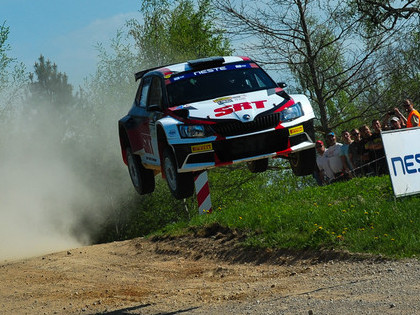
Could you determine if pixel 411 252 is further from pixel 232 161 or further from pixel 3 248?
pixel 3 248

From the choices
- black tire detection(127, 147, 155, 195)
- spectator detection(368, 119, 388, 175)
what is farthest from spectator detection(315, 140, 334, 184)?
black tire detection(127, 147, 155, 195)

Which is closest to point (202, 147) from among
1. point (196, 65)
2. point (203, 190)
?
point (196, 65)

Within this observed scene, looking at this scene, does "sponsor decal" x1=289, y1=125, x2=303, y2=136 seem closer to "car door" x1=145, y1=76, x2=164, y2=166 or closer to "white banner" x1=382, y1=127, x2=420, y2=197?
"car door" x1=145, y1=76, x2=164, y2=166

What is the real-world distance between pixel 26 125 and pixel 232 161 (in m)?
32.6

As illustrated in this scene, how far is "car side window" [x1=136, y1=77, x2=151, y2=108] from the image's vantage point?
33.2 ft

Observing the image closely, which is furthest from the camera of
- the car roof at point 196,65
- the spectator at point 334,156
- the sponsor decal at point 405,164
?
the spectator at point 334,156

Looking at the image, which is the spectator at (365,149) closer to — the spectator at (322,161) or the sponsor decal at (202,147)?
the spectator at (322,161)

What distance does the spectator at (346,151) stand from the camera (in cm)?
1598

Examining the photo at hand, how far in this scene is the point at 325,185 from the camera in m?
18.8

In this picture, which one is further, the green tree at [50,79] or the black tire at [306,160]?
the green tree at [50,79]

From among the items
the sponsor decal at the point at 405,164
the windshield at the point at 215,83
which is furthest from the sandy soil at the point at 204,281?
the windshield at the point at 215,83

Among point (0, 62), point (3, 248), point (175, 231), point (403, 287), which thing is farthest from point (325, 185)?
point (0, 62)

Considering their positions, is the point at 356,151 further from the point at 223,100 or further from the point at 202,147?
the point at 202,147

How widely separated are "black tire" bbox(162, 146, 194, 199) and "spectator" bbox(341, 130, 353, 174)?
7848 mm
